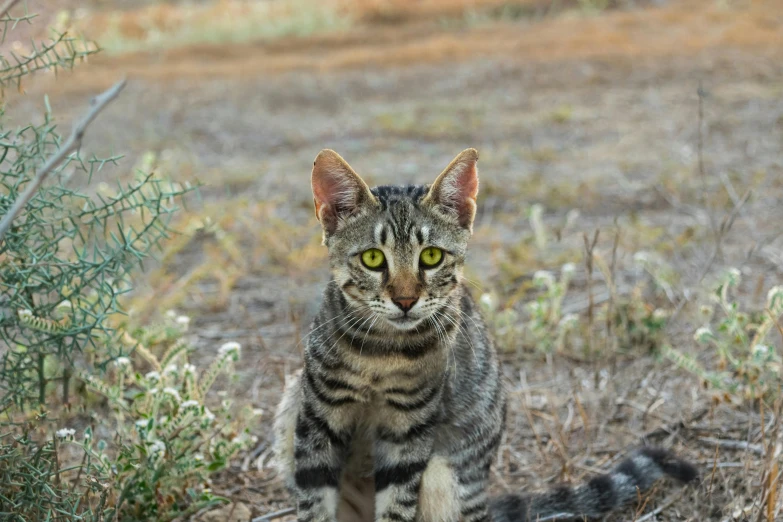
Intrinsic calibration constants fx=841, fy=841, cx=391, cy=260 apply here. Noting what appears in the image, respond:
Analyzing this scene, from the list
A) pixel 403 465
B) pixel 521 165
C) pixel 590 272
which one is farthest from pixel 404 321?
pixel 521 165

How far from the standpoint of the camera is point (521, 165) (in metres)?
6.77

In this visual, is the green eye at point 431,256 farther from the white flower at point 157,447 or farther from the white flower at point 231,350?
the white flower at point 157,447

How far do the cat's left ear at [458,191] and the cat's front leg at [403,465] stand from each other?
0.65 metres

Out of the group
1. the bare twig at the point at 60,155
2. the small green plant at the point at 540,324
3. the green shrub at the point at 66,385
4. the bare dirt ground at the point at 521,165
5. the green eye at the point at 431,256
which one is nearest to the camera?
the bare twig at the point at 60,155

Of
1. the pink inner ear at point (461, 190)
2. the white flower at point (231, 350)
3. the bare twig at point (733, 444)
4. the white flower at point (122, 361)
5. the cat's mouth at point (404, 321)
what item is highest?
the pink inner ear at point (461, 190)

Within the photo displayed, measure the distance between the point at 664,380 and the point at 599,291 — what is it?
1046 mm

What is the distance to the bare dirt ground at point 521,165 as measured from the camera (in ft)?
11.4

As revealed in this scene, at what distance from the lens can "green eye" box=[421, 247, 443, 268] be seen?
2.63m

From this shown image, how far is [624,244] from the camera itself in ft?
16.6

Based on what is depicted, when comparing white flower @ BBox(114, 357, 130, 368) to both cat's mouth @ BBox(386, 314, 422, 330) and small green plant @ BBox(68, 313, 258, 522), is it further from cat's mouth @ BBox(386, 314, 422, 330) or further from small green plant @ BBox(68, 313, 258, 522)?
cat's mouth @ BBox(386, 314, 422, 330)

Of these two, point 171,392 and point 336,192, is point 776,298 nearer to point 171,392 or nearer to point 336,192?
point 336,192

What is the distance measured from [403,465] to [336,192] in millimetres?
890

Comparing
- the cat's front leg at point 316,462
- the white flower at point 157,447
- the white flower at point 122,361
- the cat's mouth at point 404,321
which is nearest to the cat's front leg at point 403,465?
the cat's front leg at point 316,462

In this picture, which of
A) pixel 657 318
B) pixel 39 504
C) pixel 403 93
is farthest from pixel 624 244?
pixel 403 93
